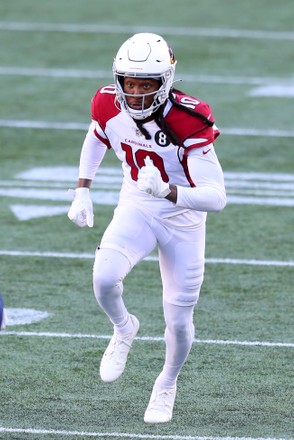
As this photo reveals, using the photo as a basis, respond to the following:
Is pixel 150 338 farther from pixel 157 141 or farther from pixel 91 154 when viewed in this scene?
pixel 157 141

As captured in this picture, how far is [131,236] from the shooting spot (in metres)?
5.44

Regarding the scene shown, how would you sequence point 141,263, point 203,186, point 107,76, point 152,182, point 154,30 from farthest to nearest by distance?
point 154,30 → point 107,76 → point 141,263 → point 203,186 → point 152,182

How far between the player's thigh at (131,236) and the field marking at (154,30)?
37.9ft

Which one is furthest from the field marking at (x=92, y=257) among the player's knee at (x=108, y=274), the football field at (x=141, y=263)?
the player's knee at (x=108, y=274)

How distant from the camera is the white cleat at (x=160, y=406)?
5.50m

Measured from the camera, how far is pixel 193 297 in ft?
17.9

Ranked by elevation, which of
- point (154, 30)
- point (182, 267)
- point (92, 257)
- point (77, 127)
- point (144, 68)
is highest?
point (144, 68)

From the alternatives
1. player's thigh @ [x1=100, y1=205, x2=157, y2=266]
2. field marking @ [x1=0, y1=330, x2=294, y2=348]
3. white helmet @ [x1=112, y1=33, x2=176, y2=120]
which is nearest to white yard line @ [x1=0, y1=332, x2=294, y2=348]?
field marking @ [x1=0, y1=330, x2=294, y2=348]

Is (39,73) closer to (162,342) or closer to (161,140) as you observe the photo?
(162,342)

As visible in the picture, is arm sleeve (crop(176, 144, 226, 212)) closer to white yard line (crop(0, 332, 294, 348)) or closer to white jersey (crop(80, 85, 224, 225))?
white jersey (crop(80, 85, 224, 225))

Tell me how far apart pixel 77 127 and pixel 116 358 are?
693cm

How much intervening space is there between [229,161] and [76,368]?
5154mm

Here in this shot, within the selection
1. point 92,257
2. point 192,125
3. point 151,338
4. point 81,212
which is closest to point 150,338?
point 151,338

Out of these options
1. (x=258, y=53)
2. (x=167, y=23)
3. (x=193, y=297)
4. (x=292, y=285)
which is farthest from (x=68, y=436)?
(x=167, y=23)
